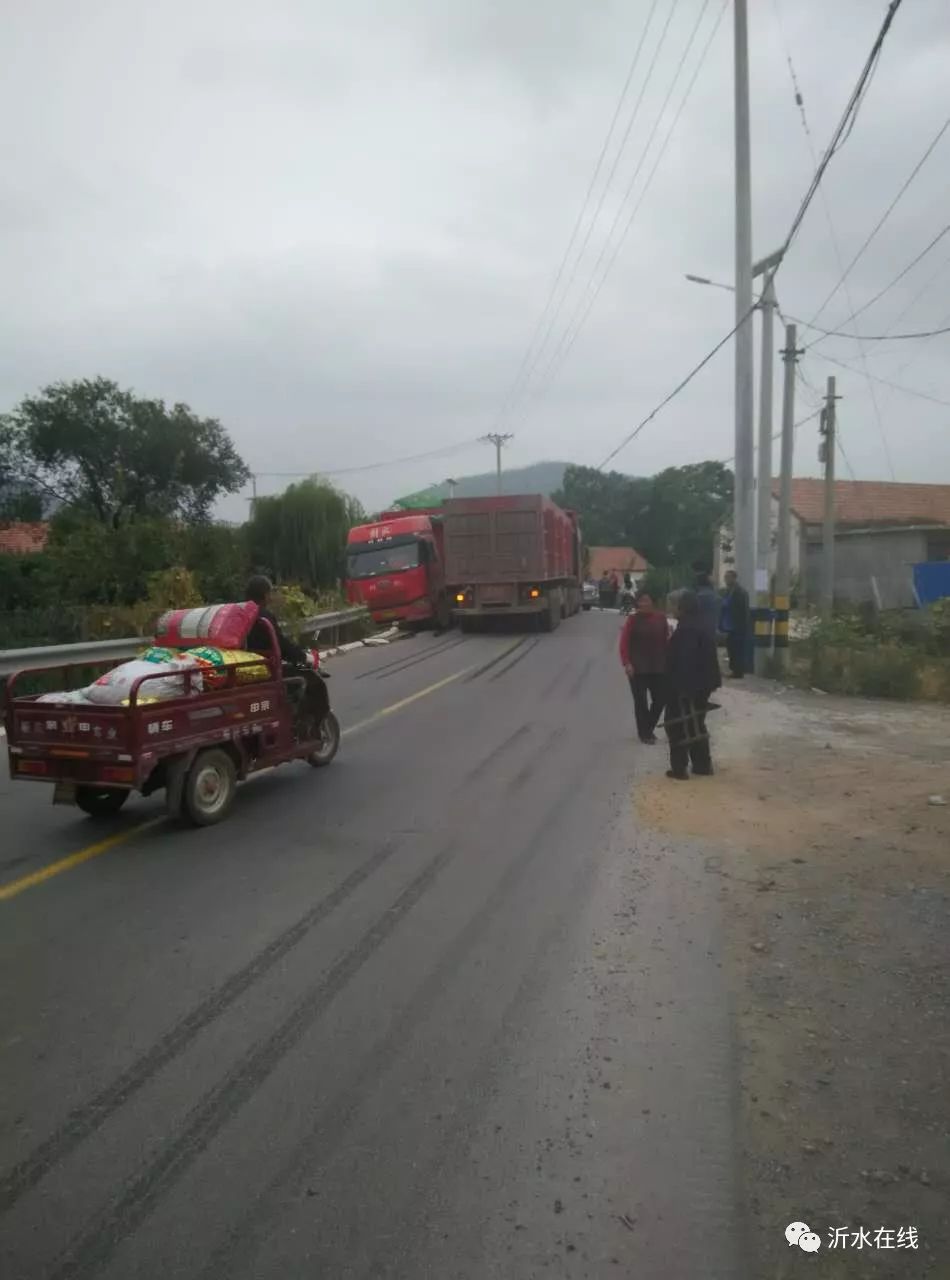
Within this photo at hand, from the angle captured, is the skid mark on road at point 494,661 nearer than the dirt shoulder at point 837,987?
No

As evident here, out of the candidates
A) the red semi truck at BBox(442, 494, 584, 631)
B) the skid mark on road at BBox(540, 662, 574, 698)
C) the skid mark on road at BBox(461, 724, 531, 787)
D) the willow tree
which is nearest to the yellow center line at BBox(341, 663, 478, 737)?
the skid mark on road at BBox(540, 662, 574, 698)

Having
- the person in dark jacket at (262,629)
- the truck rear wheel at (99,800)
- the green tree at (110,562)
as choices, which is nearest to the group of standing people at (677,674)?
the person in dark jacket at (262,629)

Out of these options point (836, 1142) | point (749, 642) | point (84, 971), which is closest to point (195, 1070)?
point (84, 971)

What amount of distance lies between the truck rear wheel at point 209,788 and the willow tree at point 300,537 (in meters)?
28.2

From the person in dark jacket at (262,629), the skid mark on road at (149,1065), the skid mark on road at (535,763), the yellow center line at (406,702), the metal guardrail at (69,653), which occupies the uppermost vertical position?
the person in dark jacket at (262,629)

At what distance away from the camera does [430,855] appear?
23.4 ft

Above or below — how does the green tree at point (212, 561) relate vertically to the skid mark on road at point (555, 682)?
above

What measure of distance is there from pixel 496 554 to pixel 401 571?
8.87ft

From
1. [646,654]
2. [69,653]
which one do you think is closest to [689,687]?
[646,654]

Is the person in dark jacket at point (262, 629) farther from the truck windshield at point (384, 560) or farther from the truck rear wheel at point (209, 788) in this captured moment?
the truck windshield at point (384, 560)

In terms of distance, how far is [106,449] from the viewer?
150ft

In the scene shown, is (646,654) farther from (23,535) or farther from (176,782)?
(23,535)

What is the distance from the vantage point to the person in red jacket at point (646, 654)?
11.3m

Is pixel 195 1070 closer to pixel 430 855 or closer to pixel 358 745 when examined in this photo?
pixel 430 855
